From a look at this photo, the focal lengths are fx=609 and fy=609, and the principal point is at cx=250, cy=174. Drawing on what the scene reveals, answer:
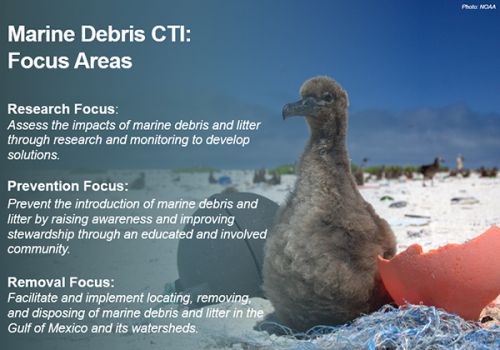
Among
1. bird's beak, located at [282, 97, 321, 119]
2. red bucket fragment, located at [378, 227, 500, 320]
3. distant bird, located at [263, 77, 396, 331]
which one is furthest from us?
bird's beak, located at [282, 97, 321, 119]

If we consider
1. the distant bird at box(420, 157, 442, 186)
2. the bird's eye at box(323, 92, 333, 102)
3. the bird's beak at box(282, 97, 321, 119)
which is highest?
the distant bird at box(420, 157, 442, 186)

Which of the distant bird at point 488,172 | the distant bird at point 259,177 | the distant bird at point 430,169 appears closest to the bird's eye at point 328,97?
the distant bird at point 430,169

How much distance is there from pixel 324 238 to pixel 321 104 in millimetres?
1026

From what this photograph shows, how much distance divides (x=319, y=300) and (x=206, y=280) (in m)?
1.64

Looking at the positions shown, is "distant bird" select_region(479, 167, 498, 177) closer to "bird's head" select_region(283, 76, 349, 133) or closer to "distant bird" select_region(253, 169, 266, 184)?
"distant bird" select_region(253, 169, 266, 184)

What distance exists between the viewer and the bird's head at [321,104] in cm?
465

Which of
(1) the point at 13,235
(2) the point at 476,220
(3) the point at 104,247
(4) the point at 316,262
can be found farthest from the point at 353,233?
(2) the point at 476,220

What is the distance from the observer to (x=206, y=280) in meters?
5.82

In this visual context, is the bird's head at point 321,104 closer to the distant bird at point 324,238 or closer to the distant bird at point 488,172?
the distant bird at point 324,238

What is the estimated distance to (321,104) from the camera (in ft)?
15.3

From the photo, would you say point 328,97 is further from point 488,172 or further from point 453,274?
point 488,172

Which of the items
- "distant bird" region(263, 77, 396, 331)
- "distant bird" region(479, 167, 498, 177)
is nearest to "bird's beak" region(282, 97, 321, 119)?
"distant bird" region(263, 77, 396, 331)

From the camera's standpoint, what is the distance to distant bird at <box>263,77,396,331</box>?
444 centimetres

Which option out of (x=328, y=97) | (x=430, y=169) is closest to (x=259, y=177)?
(x=430, y=169)
